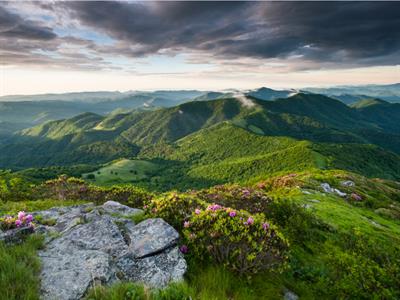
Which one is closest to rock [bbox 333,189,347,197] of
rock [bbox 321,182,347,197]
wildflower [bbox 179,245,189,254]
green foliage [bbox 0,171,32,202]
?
rock [bbox 321,182,347,197]

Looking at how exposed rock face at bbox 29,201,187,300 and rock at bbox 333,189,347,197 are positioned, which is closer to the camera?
exposed rock face at bbox 29,201,187,300

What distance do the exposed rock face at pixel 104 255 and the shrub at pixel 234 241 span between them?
701 millimetres

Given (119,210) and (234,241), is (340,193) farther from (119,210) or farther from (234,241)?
(234,241)

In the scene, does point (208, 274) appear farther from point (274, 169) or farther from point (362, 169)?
point (362, 169)

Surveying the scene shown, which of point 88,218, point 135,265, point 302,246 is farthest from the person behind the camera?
point 302,246

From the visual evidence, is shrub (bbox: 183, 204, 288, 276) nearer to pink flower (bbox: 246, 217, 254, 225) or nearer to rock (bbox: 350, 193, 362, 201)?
pink flower (bbox: 246, 217, 254, 225)

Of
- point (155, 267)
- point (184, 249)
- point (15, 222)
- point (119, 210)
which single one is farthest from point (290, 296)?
point (15, 222)

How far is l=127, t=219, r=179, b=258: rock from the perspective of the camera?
755 centimetres

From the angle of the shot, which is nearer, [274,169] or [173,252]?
[173,252]

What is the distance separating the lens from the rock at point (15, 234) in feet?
23.9

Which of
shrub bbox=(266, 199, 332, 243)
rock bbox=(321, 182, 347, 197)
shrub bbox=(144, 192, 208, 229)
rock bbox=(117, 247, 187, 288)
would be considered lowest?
rock bbox=(321, 182, 347, 197)

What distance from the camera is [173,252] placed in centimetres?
743

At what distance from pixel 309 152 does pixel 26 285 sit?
199552 millimetres

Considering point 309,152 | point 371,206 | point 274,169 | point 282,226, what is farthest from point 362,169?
point 282,226
